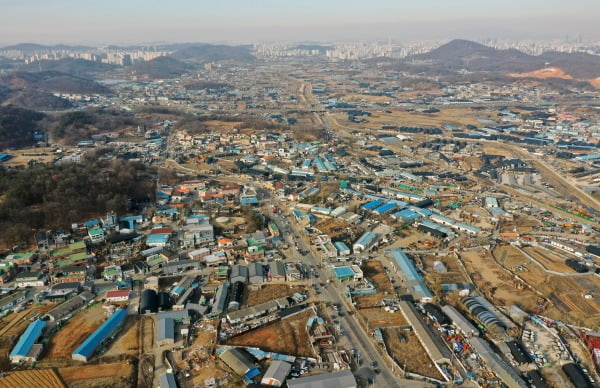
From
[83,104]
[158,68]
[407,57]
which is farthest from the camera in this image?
[407,57]

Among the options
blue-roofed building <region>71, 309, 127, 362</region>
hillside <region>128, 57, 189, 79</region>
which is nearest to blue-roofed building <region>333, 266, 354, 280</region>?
blue-roofed building <region>71, 309, 127, 362</region>

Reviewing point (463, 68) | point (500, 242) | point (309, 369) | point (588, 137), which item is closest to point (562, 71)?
point (463, 68)

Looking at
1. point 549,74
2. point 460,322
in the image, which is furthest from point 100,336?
point 549,74

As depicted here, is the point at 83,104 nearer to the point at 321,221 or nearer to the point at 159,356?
the point at 321,221

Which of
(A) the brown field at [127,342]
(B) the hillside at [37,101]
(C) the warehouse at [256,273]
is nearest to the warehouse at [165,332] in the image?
(A) the brown field at [127,342]

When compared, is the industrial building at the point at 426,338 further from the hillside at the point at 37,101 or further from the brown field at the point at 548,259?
the hillside at the point at 37,101

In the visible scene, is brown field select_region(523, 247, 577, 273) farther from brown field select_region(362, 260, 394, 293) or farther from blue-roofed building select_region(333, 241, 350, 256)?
blue-roofed building select_region(333, 241, 350, 256)

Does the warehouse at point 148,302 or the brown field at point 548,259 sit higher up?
the warehouse at point 148,302
